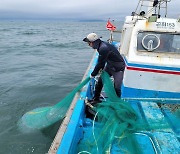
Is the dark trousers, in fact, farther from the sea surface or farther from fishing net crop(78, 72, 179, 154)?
the sea surface

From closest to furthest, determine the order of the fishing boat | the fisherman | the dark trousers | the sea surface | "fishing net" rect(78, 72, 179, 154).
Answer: "fishing net" rect(78, 72, 179, 154) → the fishing boat → the fisherman → the dark trousers → the sea surface

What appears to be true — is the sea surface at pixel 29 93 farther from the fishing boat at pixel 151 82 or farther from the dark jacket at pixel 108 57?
the dark jacket at pixel 108 57

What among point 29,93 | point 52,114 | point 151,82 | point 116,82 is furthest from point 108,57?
point 29,93

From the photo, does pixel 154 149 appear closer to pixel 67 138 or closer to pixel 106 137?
pixel 106 137

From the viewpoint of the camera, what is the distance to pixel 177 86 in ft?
18.2

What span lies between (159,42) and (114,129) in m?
2.67

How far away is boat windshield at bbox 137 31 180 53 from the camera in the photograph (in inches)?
228

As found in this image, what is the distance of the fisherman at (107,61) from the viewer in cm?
551

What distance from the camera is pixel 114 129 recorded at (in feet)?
13.9

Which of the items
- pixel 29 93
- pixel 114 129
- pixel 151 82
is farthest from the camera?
pixel 29 93

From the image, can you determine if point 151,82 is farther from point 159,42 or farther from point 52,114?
point 52,114

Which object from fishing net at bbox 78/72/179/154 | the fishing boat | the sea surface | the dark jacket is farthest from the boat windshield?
the sea surface

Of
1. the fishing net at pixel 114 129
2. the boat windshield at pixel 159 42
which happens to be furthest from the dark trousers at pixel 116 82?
the boat windshield at pixel 159 42

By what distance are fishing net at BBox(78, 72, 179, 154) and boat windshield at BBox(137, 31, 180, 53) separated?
5.24 ft
